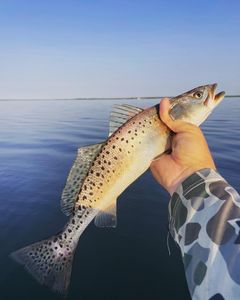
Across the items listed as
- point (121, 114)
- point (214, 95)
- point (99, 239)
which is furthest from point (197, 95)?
point (99, 239)

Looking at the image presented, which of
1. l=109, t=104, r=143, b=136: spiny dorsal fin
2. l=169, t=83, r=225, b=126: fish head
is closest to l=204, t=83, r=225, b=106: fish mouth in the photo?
l=169, t=83, r=225, b=126: fish head

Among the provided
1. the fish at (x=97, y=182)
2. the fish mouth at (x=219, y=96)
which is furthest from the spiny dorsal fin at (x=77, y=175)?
the fish mouth at (x=219, y=96)

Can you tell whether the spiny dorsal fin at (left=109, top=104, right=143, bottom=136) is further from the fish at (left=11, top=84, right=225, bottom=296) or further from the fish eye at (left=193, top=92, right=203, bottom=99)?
the fish eye at (left=193, top=92, right=203, bottom=99)

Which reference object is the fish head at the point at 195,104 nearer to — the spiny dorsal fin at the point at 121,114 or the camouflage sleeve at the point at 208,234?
the spiny dorsal fin at the point at 121,114

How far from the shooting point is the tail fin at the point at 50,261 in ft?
14.3

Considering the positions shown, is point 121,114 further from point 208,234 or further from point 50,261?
point 208,234

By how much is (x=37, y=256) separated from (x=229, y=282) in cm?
291

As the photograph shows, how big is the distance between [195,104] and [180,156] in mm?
1194

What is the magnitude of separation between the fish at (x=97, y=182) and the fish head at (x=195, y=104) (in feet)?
0.09

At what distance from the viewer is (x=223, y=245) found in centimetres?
236

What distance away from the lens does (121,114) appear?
15.7 ft

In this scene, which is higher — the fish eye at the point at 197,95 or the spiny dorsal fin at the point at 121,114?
the fish eye at the point at 197,95

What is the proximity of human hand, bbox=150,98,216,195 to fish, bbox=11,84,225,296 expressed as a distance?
0.48 feet

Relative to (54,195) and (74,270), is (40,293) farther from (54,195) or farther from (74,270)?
(54,195)
